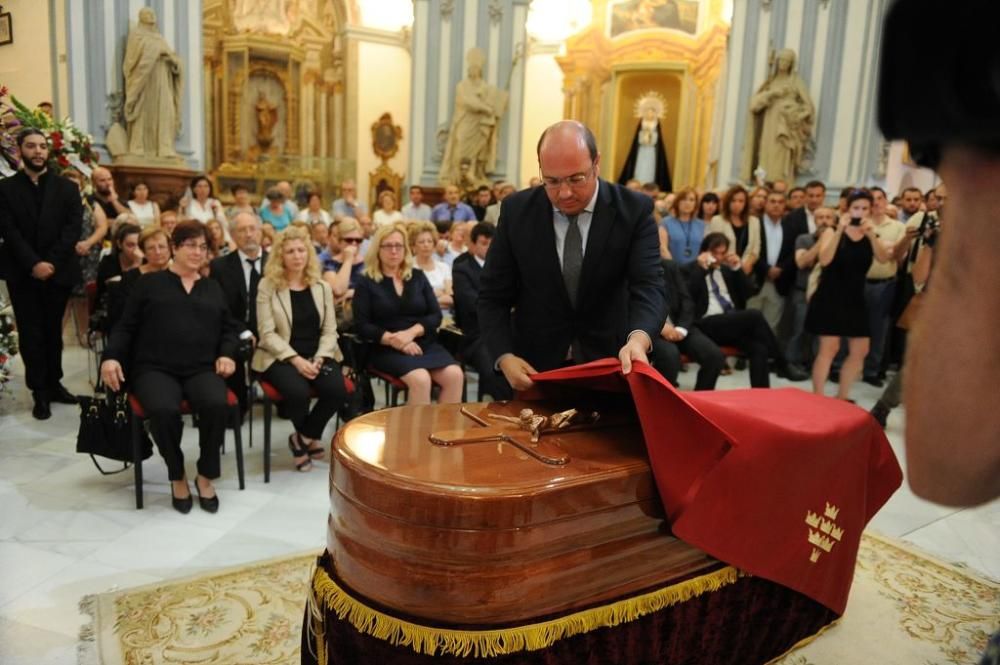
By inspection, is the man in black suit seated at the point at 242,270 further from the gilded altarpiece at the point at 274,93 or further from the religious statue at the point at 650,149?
the religious statue at the point at 650,149

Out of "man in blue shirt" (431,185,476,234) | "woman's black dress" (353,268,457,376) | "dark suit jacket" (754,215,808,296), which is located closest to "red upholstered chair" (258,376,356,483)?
"woman's black dress" (353,268,457,376)

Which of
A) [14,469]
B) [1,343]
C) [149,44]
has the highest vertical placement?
[149,44]

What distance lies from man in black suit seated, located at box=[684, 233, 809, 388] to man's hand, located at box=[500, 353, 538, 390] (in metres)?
3.68

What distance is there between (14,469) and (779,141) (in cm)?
993

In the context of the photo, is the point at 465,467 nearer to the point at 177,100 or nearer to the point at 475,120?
the point at 177,100

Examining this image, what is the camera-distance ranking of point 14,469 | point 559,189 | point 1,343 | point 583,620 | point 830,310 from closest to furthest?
1. point 583,620
2. point 559,189
3. point 14,469
4. point 1,343
5. point 830,310

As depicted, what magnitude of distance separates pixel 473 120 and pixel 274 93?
20.1 ft

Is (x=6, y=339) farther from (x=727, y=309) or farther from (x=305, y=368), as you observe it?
(x=727, y=309)

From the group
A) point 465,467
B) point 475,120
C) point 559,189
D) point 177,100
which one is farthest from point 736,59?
point 465,467

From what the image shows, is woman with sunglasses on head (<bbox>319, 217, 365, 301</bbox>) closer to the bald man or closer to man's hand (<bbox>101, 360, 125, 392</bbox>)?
man's hand (<bbox>101, 360, 125, 392</bbox>)

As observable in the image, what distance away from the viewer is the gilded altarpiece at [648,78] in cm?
1438

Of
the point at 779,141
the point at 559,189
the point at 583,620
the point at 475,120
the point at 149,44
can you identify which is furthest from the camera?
the point at 475,120

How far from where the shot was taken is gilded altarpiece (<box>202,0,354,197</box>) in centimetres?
1491

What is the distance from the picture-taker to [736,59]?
10953 millimetres
